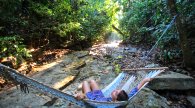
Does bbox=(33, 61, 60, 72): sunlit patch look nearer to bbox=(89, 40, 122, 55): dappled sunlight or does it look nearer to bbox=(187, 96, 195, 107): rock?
bbox=(89, 40, 122, 55): dappled sunlight

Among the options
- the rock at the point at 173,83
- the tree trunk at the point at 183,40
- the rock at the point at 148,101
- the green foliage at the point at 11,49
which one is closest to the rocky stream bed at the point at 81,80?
the rock at the point at 148,101

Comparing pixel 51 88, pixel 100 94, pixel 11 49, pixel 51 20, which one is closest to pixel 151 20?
pixel 51 20

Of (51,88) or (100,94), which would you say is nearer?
(51,88)

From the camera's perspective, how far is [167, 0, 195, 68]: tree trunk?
15.9 ft

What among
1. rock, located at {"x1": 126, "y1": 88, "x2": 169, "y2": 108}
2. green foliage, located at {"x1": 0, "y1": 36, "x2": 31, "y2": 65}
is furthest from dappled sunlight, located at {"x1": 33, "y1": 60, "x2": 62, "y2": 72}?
rock, located at {"x1": 126, "y1": 88, "x2": 169, "y2": 108}

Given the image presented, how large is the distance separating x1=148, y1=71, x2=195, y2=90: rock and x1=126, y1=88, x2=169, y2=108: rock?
0.76ft

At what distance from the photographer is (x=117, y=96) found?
360 centimetres

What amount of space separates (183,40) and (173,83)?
3.24ft

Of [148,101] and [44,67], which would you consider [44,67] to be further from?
[148,101]

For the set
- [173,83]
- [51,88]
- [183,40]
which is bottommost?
[173,83]

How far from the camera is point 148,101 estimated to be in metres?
4.27

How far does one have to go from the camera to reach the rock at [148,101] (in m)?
4.17

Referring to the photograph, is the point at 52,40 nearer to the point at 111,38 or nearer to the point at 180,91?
the point at 180,91

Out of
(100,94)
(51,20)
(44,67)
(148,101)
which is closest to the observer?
(100,94)
